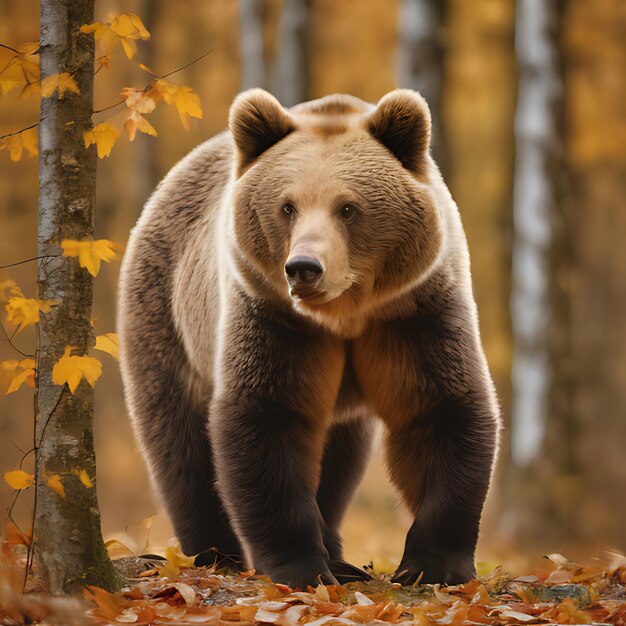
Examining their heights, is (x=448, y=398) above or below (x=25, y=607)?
above

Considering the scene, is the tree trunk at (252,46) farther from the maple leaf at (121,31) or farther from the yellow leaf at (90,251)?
the yellow leaf at (90,251)

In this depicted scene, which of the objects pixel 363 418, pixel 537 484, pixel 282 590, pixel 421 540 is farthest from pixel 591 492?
pixel 282 590

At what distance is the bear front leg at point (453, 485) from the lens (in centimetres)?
472

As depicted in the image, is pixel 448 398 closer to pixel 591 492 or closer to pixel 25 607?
pixel 25 607

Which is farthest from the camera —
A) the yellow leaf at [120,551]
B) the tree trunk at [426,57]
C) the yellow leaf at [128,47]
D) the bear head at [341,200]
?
the tree trunk at [426,57]

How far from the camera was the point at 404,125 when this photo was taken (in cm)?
457

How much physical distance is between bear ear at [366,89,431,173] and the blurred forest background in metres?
2.39

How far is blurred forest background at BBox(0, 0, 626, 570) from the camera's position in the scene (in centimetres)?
875

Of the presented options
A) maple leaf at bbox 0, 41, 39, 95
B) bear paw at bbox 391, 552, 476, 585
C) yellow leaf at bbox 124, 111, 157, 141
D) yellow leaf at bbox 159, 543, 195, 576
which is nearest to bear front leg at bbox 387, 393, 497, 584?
bear paw at bbox 391, 552, 476, 585

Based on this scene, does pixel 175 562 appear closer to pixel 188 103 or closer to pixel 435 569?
pixel 435 569

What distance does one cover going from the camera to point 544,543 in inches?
340

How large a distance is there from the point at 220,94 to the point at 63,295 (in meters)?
9.55

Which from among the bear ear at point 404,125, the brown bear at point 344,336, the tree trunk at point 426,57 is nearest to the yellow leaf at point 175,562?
the brown bear at point 344,336

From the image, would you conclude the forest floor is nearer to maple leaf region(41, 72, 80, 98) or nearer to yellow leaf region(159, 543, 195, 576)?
yellow leaf region(159, 543, 195, 576)
